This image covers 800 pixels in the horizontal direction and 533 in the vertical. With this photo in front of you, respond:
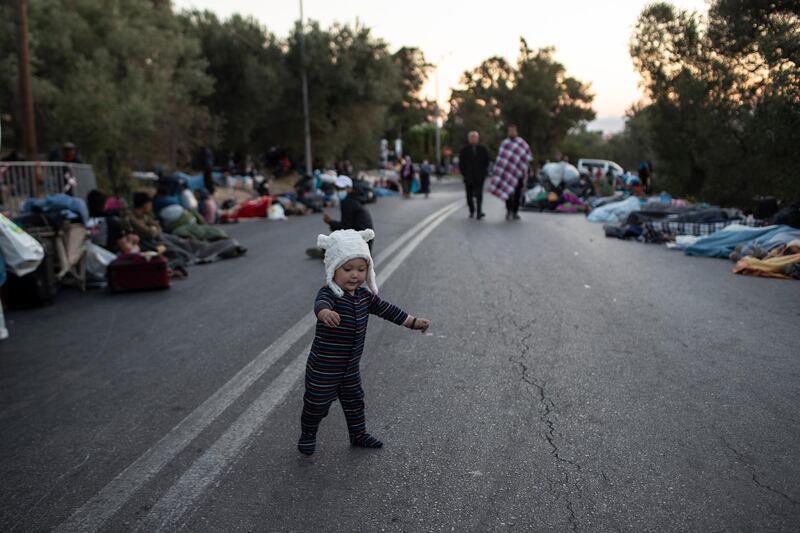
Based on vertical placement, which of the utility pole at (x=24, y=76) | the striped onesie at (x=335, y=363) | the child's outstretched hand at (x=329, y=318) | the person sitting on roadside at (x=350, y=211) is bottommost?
the striped onesie at (x=335, y=363)

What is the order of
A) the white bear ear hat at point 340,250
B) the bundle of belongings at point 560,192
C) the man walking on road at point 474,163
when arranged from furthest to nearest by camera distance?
the bundle of belongings at point 560,192, the man walking on road at point 474,163, the white bear ear hat at point 340,250

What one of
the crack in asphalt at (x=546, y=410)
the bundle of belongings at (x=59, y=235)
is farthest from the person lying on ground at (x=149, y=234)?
the crack in asphalt at (x=546, y=410)

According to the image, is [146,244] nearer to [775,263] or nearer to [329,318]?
[329,318]

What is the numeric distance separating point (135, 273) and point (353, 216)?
286 cm

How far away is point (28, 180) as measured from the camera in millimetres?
14258

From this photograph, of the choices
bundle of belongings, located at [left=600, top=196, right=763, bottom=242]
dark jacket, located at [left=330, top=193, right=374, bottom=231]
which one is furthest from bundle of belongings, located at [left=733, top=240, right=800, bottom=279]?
dark jacket, located at [left=330, top=193, right=374, bottom=231]

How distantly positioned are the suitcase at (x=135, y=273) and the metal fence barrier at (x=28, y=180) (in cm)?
470

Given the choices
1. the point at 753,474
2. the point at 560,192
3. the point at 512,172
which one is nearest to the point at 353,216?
the point at 753,474

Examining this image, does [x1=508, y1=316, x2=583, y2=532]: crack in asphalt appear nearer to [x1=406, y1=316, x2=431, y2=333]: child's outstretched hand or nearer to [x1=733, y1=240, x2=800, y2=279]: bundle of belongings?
[x1=406, y1=316, x2=431, y2=333]: child's outstretched hand

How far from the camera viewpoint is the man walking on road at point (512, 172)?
18.6 m

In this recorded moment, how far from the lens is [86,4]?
84.2ft

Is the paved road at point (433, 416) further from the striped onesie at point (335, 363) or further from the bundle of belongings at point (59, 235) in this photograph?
the bundle of belongings at point (59, 235)

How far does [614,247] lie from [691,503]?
33.6ft

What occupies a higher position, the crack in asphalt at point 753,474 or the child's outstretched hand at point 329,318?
the child's outstretched hand at point 329,318
